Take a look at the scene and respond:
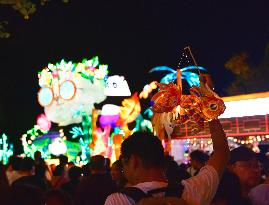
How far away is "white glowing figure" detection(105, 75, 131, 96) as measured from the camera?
2923 cm

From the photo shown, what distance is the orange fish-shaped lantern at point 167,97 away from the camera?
4.07 meters

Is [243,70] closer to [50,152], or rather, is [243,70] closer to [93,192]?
[50,152]

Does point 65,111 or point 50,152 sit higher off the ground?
point 65,111

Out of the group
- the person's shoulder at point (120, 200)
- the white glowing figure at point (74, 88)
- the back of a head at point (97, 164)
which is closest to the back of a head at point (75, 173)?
the back of a head at point (97, 164)

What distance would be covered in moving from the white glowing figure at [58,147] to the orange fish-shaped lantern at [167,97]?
96.1 ft

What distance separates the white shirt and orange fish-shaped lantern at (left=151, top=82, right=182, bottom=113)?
66 cm

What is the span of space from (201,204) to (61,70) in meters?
29.2

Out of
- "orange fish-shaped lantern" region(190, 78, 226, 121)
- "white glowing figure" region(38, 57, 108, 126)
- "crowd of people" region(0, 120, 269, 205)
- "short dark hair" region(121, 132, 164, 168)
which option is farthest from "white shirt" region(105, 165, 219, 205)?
"white glowing figure" region(38, 57, 108, 126)

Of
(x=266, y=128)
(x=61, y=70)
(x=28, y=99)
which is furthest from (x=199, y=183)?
(x=28, y=99)

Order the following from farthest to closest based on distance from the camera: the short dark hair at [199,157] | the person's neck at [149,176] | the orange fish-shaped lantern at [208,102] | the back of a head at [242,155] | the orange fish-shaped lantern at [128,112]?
the orange fish-shaped lantern at [128,112], the short dark hair at [199,157], the back of a head at [242,155], the orange fish-shaped lantern at [208,102], the person's neck at [149,176]

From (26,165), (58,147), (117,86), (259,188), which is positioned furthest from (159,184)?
(58,147)

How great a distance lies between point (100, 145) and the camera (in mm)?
26828

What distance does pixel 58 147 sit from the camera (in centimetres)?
3312

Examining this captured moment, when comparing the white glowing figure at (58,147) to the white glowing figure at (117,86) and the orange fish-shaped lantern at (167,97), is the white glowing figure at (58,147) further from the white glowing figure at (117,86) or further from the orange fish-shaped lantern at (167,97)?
the orange fish-shaped lantern at (167,97)
